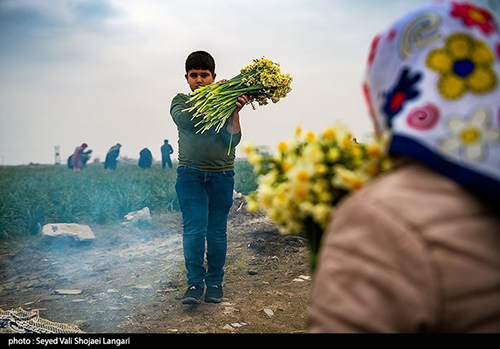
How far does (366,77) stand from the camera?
1297 mm

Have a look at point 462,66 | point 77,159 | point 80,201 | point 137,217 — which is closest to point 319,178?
point 462,66

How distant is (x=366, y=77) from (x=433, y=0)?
0.23m

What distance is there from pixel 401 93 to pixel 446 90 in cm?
9

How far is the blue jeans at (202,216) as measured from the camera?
5039 millimetres

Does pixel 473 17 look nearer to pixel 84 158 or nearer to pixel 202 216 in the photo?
pixel 202 216

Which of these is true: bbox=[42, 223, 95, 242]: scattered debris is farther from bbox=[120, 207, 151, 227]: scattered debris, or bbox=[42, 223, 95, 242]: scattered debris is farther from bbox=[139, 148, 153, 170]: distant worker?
bbox=[139, 148, 153, 170]: distant worker

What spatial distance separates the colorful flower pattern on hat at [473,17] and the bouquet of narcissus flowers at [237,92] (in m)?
3.79

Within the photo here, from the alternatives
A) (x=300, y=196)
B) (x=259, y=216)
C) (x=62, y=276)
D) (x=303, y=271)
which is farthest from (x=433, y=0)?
(x=259, y=216)

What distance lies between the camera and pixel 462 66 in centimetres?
113

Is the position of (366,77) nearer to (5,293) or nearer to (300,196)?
(300,196)

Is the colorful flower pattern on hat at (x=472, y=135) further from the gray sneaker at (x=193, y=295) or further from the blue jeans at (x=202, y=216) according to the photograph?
the gray sneaker at (x=193, y=295)

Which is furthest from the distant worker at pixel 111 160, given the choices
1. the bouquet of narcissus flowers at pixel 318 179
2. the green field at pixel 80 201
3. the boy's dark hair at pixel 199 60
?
the bouquet of narcissus flowers at pixel 318 179

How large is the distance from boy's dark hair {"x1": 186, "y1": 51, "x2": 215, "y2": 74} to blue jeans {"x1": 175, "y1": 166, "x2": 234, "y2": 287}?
100 cm

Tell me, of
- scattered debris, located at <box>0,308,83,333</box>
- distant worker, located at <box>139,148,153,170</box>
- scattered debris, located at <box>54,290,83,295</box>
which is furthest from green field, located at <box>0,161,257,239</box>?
distant worker, located at <box>139,148,153,170</box>
